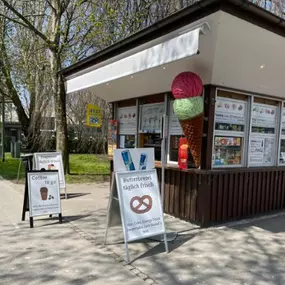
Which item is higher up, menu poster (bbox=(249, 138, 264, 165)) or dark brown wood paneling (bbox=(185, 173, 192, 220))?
menu poster (bbox=(249, 138, 264, 165))

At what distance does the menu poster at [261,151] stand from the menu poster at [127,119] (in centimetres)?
Answer: 270

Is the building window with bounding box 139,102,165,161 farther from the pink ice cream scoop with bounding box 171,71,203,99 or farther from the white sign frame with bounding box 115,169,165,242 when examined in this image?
the white sign frame with bounding box 115,169,165,242

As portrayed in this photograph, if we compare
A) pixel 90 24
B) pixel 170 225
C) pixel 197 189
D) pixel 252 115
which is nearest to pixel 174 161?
pixel 197 189

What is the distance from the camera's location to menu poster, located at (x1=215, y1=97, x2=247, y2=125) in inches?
205

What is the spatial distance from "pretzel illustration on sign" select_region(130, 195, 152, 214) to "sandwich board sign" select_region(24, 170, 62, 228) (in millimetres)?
1924

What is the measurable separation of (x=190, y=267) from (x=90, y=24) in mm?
8476

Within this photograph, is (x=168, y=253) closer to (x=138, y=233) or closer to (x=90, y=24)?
(x=138, y=233)

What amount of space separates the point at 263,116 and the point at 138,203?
3581 mm

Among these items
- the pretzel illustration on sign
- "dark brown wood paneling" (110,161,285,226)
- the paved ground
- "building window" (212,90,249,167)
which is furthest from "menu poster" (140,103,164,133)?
the pretzel illustration on sign

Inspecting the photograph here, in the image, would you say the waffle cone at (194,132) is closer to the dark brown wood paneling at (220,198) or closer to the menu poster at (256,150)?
the dark brown wood paneling at (220,198)

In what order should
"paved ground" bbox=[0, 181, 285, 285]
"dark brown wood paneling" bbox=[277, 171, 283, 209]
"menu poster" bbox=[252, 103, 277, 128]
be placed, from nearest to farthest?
"paved ground" bbox=[0, 181, 285, 285] < "menu poster" bbox=[252, 103, 277, 128] < "dark brown wood paneling" bbox=[277, 171, 283, 209]

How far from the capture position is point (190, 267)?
11.3 feet

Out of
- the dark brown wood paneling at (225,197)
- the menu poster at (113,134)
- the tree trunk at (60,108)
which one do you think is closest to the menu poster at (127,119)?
the menu poster at (113,134)

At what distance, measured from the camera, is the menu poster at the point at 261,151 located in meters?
5.84
